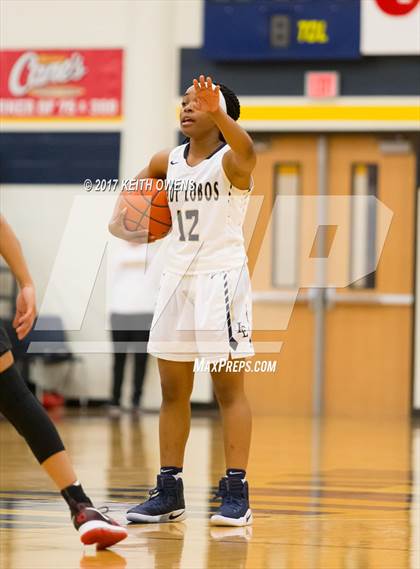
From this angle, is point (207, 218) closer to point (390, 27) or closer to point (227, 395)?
point (227, 395)

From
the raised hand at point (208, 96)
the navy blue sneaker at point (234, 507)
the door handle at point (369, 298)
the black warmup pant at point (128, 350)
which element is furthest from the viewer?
the door handle at point (369, 298)

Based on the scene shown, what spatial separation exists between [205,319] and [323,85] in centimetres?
669

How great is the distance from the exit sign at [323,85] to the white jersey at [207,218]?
255 inches

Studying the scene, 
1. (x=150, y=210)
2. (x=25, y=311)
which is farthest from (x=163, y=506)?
(x=25, y=311)

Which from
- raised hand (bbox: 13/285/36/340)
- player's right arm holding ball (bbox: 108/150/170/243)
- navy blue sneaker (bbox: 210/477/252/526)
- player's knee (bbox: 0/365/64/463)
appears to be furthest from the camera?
player's right arm holding ball (bbox: 108/150/170/243)

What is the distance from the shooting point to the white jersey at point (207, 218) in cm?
452

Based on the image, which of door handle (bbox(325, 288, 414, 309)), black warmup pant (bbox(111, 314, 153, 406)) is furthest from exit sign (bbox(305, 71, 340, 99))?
black warmup pant (bbox(111, 314, 153, 406))

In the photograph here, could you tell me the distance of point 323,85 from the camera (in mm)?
10906

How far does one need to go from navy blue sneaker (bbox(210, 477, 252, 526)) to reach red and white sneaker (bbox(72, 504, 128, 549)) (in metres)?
0.68

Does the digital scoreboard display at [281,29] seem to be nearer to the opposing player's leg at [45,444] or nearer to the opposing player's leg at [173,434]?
the opposing player's leg at [173,434]

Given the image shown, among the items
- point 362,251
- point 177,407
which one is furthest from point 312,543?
point 362,251

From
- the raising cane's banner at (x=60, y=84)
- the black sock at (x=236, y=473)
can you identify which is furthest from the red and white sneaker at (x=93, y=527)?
the raising cane's banner at (x=60, y=84)

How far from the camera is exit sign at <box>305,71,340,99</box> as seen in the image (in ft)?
35.7

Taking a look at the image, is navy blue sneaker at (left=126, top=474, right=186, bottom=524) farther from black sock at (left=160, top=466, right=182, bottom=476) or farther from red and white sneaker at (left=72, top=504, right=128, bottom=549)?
red and white sneaker at (left=72, top=504, right=128, bottom=549)
